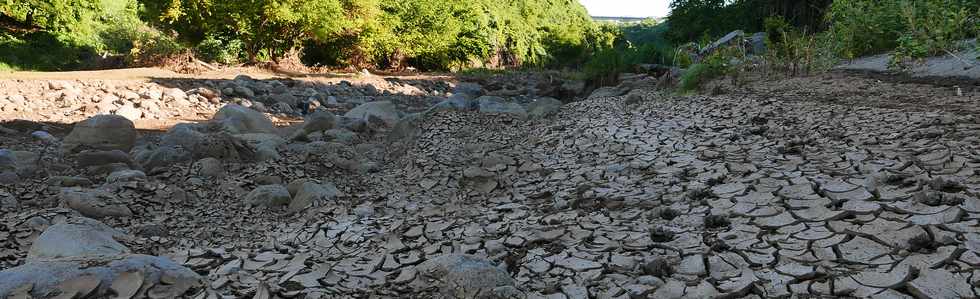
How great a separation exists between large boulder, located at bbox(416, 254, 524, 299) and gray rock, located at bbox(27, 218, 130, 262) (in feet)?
5.06

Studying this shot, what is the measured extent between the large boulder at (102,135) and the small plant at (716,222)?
18.5 ft

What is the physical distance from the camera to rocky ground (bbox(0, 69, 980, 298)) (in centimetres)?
232

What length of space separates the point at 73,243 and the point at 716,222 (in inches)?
123

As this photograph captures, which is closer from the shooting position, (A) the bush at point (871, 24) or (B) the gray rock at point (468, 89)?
(A) the bush at point (871, 24)

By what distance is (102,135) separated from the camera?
237 inches

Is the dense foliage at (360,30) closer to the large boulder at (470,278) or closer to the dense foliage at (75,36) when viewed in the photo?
→ the dense foliage at (75,36)

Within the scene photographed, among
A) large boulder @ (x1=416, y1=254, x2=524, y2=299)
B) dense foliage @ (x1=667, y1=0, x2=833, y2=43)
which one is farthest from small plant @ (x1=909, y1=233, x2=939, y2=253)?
dense foliage @ (x1=667, y1=0, x2=833, y2=43)

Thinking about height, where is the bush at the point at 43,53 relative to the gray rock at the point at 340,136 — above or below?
above

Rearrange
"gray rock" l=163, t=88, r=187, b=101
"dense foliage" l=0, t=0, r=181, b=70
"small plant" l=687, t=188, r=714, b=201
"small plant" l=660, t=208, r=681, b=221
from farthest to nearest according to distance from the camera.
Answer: "dense foliage" l=0, t=0, r=181, b=70, "gray rock" l=163, t=88, r=187, b=101, "small plant" l=687, t=188, r=714, b=201, "small plant" l=660, t=208, r=681, b=221


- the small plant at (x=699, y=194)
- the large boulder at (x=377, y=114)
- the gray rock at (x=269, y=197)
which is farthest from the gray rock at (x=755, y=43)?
the gray rock at (x=269, y=197)

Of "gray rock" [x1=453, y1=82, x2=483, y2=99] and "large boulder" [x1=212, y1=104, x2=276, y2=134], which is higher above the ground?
Result: "large boulder" [x1=212, y1=104, x2=276, y2=134]

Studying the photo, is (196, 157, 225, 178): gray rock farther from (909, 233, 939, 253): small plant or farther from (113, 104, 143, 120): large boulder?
(909, 233, 939, 253): small plant

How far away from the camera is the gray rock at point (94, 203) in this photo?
12.8ft

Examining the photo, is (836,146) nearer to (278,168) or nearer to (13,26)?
(278,168)
